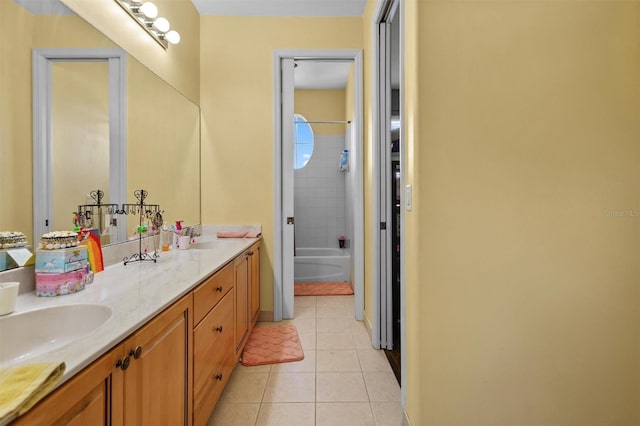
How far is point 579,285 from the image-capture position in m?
1.32

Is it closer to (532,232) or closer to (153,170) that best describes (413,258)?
(532,232)

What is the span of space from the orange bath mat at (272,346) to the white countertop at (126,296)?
2.60 feet

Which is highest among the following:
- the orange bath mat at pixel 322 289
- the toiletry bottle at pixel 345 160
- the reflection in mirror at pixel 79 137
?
the toiletry bottle at pixel 345 160

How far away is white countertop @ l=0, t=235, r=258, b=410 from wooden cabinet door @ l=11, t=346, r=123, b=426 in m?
0.03

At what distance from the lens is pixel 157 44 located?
6.96 feet

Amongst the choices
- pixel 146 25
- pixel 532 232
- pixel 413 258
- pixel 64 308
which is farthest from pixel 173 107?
pixel 532 232

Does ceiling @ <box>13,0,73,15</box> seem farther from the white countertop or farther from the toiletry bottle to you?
the toiletry bottle

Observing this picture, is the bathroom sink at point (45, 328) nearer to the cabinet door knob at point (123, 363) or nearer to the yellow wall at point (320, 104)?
the cabinet door knob at point (123, 363)

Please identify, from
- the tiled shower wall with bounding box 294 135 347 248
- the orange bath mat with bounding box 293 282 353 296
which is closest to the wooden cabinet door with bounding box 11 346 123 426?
the orange bath mat with bounding box 293 282 353 296

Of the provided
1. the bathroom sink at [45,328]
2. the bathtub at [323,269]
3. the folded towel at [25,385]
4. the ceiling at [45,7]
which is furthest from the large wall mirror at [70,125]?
the bathtub at [323,269]

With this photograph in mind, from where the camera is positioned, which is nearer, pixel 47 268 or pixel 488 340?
pixel 47 268

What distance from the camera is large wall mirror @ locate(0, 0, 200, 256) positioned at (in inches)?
42.3

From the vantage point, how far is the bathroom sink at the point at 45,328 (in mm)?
832

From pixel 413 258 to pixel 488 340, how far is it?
46 centimetres
